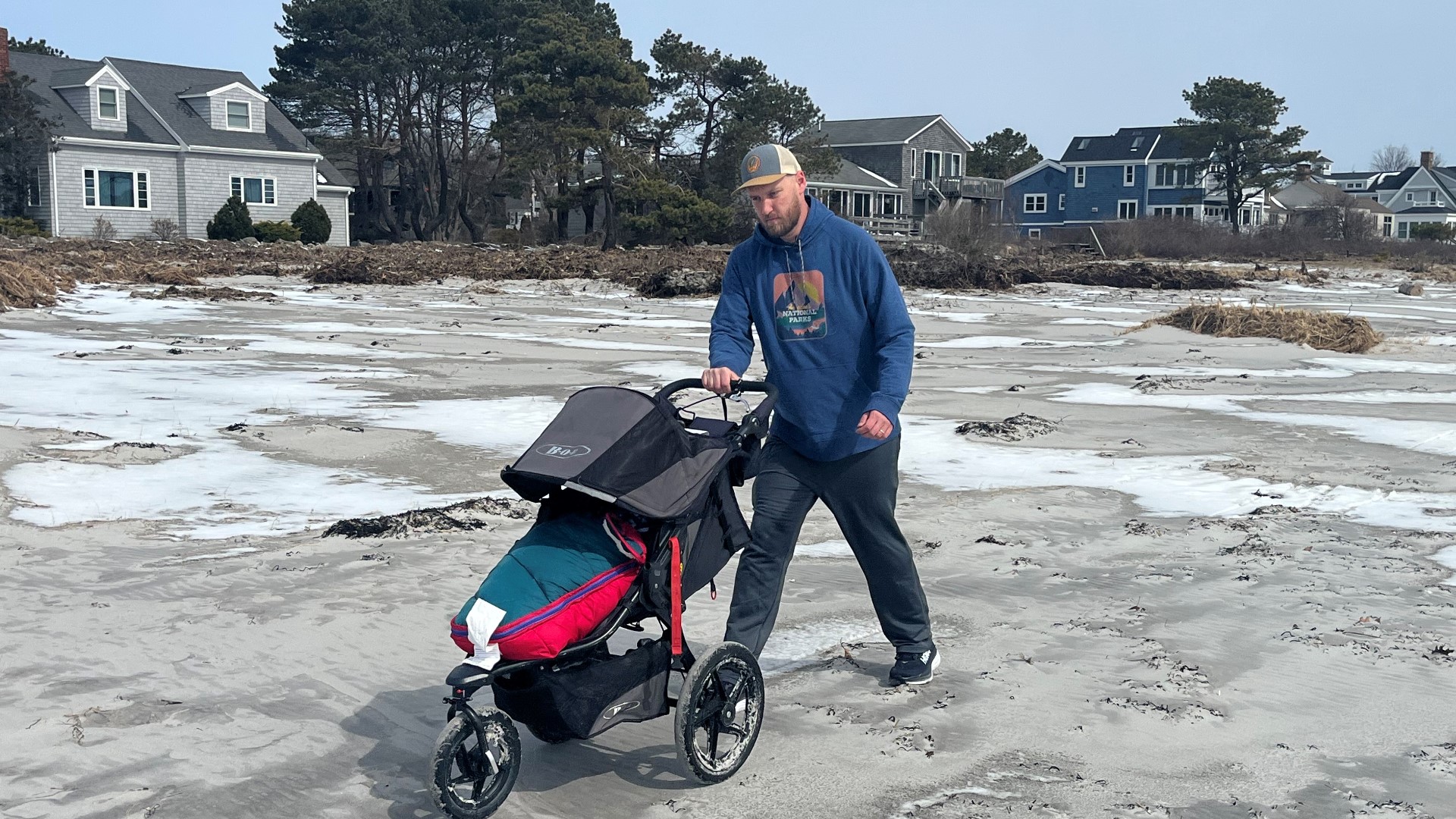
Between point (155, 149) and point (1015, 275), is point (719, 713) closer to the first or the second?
point (1015, 275)

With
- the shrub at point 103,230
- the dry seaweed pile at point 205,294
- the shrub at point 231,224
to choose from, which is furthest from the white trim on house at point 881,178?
the dry seaweed pile at point 205,294

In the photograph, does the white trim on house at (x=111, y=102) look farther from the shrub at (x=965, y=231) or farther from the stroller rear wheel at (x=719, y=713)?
the stroller rear wheel at (x=719, y=713)

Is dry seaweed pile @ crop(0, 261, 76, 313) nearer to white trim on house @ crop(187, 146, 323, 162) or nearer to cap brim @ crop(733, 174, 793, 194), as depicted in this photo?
cap brim @ crop(733, 174, 793, 194)

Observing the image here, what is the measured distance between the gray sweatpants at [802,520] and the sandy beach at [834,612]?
0.37 m

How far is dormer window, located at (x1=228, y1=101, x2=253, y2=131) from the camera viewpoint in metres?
49.8

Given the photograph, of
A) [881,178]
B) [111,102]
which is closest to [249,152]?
[111,102]

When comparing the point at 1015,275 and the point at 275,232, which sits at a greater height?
the point at 275,232

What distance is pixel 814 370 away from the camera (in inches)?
175

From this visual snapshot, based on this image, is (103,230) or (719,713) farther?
(103,230)

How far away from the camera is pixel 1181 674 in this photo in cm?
488

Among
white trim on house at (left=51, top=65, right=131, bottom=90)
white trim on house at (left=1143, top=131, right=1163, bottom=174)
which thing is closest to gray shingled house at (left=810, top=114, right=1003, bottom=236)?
white trim on house at (left=1143, top=131, right=1163, bottom=174)

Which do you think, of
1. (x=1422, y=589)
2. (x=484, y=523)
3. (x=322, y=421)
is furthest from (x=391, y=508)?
(x=1422, y=589)

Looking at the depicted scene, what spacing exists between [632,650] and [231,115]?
5069 cm

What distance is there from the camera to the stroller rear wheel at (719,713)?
3.78m
